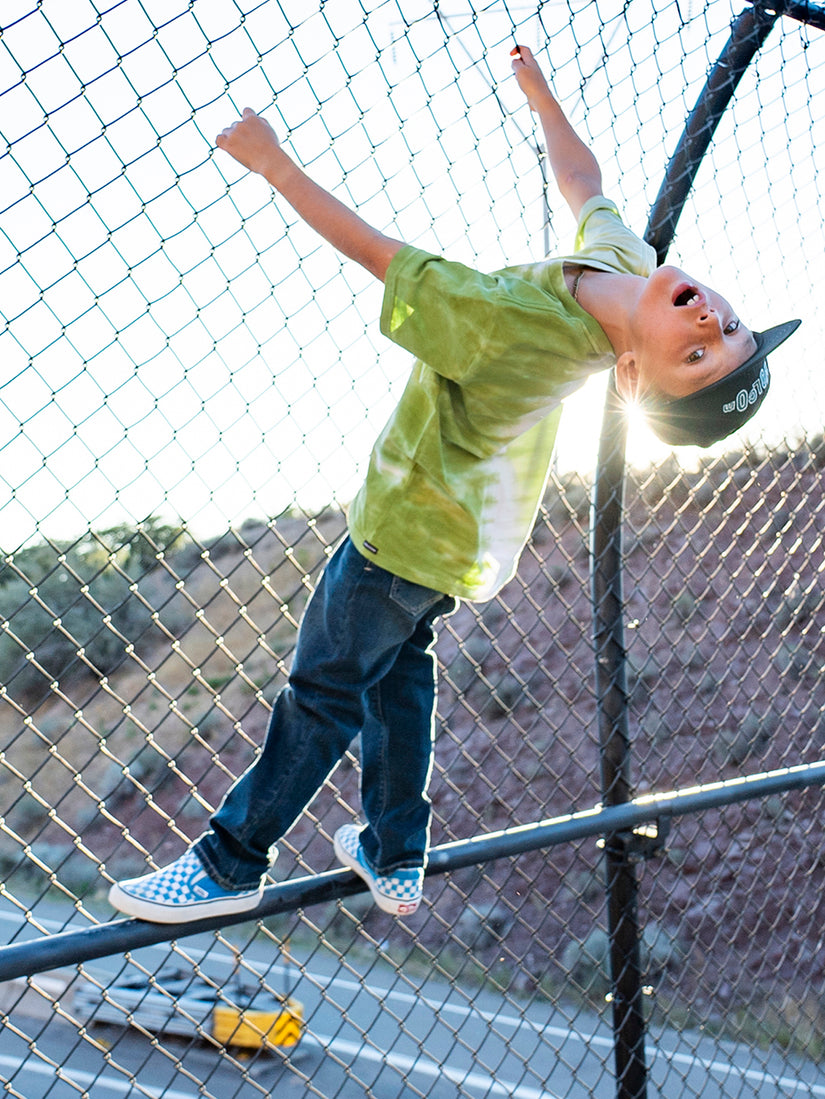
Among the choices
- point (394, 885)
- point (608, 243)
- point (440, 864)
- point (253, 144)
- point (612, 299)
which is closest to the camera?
point (253, 144)

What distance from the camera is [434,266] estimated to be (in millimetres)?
1722

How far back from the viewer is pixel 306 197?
5.62 feet

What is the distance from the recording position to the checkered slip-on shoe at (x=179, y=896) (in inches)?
73.4

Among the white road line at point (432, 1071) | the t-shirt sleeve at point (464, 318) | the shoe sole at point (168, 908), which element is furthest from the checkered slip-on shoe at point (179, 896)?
the white road line at point (432, 1071)

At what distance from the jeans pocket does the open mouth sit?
0.67 m

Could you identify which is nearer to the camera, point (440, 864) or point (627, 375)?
point (627, 375)

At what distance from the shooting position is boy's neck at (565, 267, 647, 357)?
1816mm

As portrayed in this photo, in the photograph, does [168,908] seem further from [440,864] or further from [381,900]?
[440,864]

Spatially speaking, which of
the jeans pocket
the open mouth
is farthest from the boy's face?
the jeans pocket

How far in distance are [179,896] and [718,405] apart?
1.26 m

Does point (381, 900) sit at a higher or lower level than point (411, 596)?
lower

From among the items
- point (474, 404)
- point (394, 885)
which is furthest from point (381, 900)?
point (474, 404)

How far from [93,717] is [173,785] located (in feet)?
14.4

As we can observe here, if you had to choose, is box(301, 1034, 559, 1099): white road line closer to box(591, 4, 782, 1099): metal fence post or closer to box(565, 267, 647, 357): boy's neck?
box(591, 4, 782, 1099): metal fence post
